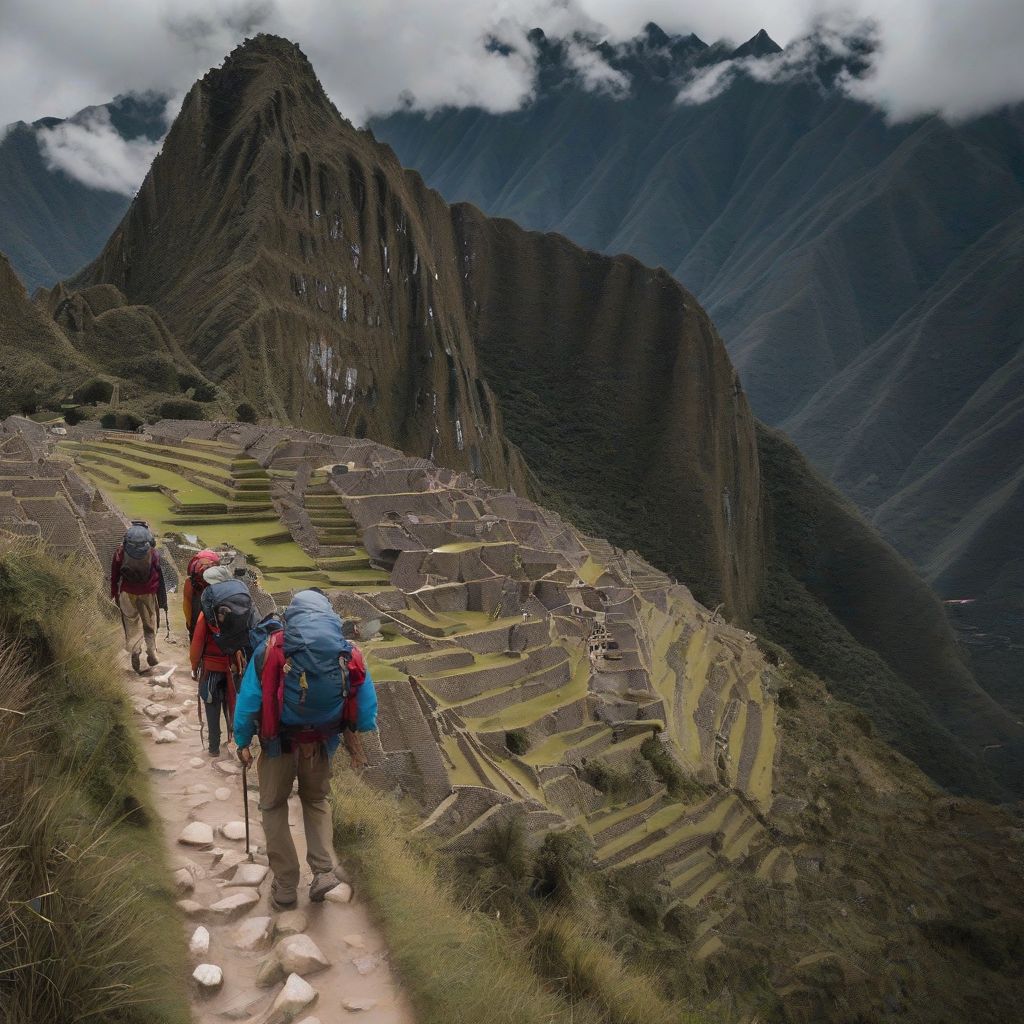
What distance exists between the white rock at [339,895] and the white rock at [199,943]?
0.83 m

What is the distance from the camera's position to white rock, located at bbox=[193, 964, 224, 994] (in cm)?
457

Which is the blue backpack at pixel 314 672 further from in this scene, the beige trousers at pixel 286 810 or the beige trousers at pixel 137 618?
the beige trousers at pixel 137 618

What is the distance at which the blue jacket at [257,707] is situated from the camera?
5180 mm

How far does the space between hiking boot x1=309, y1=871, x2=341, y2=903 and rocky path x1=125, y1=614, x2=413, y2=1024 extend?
0.06 metres

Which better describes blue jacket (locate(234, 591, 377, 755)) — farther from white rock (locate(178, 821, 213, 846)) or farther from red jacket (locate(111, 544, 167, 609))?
red jacket (locate(111, 544, 167, 609))

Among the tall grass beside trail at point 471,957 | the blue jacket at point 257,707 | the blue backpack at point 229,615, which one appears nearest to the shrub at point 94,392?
the blue backpack at point 229,615

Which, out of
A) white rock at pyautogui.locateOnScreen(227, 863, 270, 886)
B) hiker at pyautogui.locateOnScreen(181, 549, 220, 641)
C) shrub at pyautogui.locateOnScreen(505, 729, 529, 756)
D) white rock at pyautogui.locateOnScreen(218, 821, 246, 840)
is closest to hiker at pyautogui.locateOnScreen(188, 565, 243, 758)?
hiker at pyautogui.locateOnScreen(181, 549, 220, 641)

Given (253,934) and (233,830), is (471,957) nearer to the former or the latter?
(253,934)

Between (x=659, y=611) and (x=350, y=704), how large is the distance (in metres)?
33.3

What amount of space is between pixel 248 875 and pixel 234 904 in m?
0.34

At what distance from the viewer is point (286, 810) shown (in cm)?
539

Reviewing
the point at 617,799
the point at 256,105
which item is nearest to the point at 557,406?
the point at 256,105

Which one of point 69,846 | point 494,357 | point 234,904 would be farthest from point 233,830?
point 494,357

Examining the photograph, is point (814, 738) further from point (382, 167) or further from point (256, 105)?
point (382, 167)
